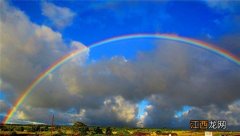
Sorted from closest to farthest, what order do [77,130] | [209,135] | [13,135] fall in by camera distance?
[209,135] → [13,135] → [77,130]

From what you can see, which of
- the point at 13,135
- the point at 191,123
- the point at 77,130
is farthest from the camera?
the point at 77,130

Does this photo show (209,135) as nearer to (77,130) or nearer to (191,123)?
(191,123)

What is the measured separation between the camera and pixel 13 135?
281ft

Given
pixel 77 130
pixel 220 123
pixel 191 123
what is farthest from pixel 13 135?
pixel 220 123

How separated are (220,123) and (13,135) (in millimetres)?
48380

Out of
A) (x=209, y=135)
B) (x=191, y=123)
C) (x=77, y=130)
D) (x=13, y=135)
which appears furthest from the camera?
(x=77, y=130)

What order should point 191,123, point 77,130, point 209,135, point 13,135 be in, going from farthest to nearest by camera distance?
point 77,130, point 13,135, point 191,123, point 209,135

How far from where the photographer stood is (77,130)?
11769 cm

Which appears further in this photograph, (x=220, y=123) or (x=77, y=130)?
(x=77, y=130)

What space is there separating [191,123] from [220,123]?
224 inches

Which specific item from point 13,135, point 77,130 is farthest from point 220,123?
point 77,130

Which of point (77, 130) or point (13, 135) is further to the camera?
point (77, 130)

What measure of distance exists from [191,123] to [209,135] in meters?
5.88

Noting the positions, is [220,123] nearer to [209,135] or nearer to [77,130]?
[209,135]
